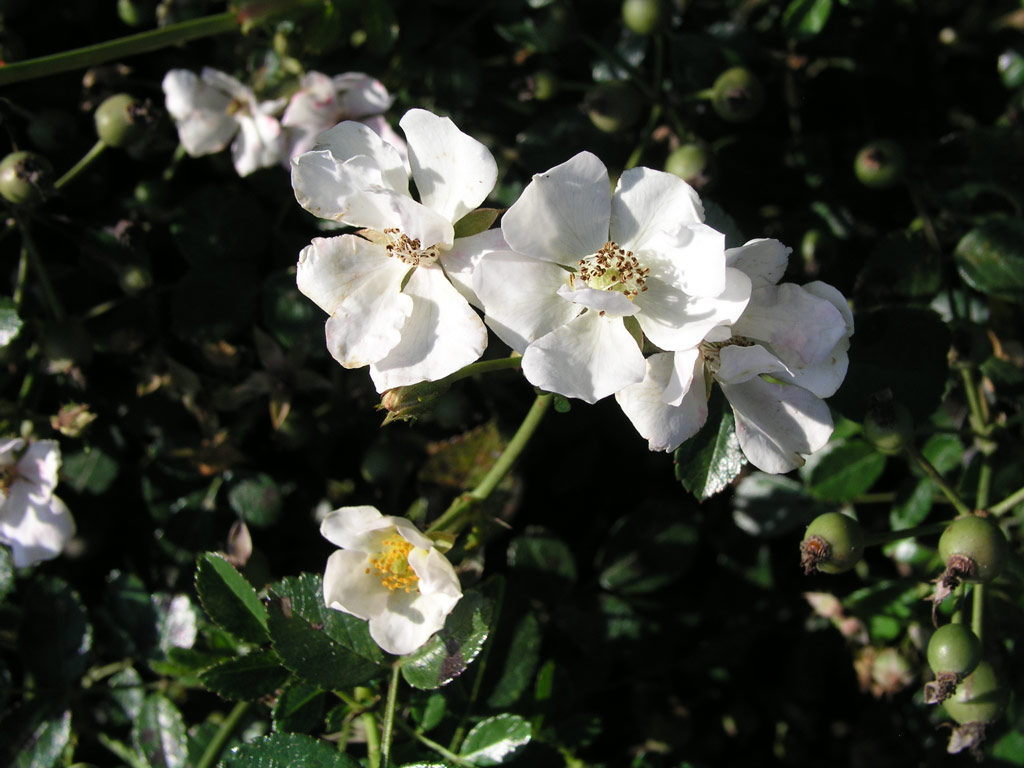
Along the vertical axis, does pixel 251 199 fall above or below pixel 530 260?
below

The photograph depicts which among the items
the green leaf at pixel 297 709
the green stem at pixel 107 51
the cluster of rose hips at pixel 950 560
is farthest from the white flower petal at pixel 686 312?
the green stem at pixel 107 51

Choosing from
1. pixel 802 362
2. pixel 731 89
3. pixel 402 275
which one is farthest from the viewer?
pixel 731 89

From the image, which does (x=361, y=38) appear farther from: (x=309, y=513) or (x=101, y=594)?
(x=101, y=594)

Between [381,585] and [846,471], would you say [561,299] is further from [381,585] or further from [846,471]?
[846,471]

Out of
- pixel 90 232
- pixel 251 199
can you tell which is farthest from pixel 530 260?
pixel 90 232

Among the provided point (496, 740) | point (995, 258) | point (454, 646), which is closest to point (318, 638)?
point (454, 646)

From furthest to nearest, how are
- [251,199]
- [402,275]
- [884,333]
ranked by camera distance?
[251,199], [884,333], [402,275]

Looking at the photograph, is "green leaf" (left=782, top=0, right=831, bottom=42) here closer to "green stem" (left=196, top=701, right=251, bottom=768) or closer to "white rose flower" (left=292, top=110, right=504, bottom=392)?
"white rose flower" (left=292, top=110, right=504, bottom=392)
